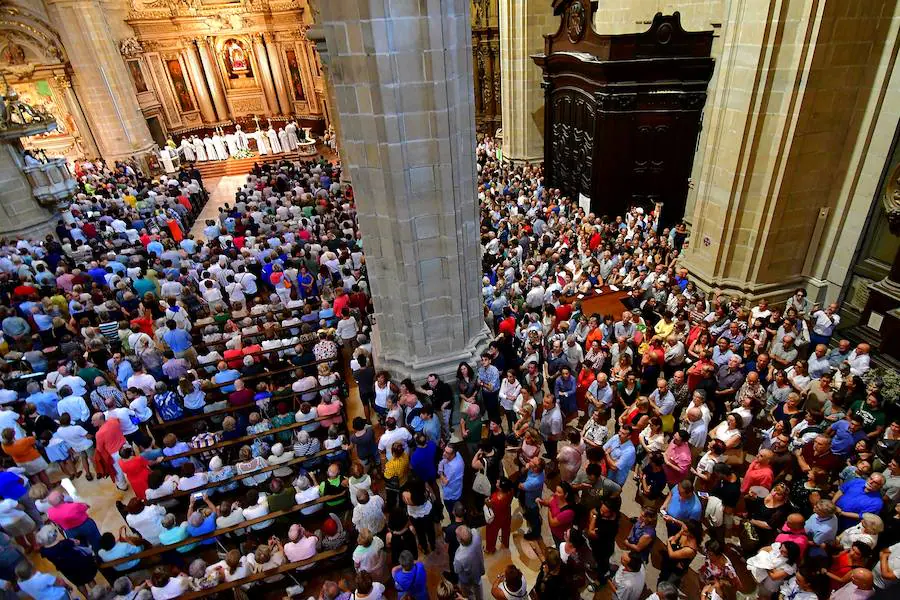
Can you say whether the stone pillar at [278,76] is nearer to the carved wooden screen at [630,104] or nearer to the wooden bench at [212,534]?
the carved wooden screen at [630,104]

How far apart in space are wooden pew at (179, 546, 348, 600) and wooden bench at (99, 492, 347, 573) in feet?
Answer: 1.91

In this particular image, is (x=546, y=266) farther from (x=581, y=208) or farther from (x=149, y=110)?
(x=149, y=110)

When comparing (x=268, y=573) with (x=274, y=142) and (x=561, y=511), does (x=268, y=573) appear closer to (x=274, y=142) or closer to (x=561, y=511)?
(x=561, y=511)

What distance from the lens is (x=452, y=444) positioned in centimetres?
662

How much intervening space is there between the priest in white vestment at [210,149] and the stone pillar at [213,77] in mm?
4374

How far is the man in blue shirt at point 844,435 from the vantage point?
5734 millimetres

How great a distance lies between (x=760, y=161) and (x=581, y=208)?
6.01 meters

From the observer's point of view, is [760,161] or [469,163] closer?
[469,163]

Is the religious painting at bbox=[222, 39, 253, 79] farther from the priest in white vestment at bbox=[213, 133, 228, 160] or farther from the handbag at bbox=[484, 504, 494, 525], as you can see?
the handbag at bbox=[484, 504, 494, 525]

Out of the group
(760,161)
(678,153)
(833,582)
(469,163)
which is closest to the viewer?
(833,582)

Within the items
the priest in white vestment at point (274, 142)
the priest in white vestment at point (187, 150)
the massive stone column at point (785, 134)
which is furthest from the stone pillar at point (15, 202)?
the massive stone column at point (785, 134)

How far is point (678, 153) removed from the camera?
13.0 m

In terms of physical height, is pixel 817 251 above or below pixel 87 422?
above

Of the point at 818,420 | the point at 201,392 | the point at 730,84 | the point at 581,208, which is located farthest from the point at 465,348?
the point at 581,208
